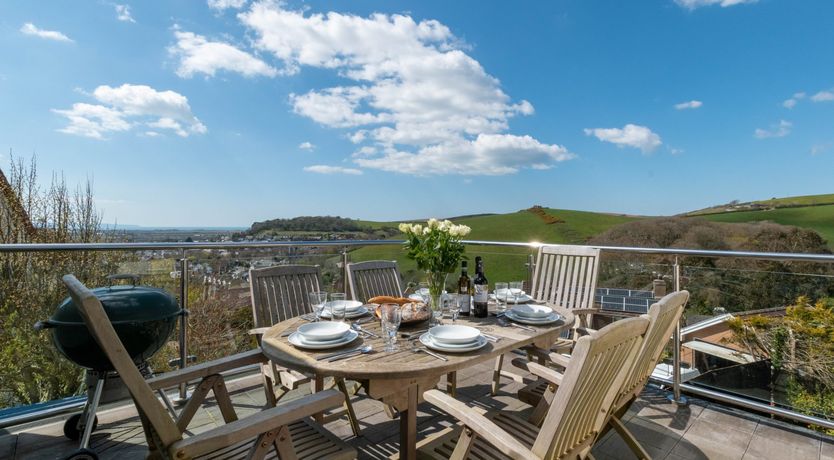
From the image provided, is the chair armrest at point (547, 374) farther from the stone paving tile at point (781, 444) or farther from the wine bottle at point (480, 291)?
the stone paving tile at point (781, 444)

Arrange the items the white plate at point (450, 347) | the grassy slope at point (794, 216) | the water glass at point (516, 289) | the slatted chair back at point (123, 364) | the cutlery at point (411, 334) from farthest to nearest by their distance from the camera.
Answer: the grassy slope at point (794, 216) < the water glass at point (516, 289) < the cutlery at point (411, 334) < the white plate at point (450, 347) < the slatted chair back at point (123, 364)

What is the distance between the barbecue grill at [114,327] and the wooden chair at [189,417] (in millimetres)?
832

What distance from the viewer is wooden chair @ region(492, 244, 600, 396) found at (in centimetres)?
326

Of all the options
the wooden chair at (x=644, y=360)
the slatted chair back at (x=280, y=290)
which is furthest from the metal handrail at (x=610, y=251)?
the wooden chair at (x=644, y=360)

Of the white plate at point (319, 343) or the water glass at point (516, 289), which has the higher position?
the water glass at point (516, 289)

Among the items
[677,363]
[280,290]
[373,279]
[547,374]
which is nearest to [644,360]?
[547,374]

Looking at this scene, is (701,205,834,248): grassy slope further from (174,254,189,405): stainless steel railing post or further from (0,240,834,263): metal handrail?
(174,254,189,405): stainless steel railing post

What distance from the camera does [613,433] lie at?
2.71 m

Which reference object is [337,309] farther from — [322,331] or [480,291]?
[480,291]

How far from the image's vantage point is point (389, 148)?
15.0 m

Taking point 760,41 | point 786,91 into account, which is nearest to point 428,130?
point 760,41

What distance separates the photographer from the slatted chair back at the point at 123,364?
1.17 meters

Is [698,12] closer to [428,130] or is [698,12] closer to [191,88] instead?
[428,130]

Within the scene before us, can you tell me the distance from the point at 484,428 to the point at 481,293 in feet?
3.74
